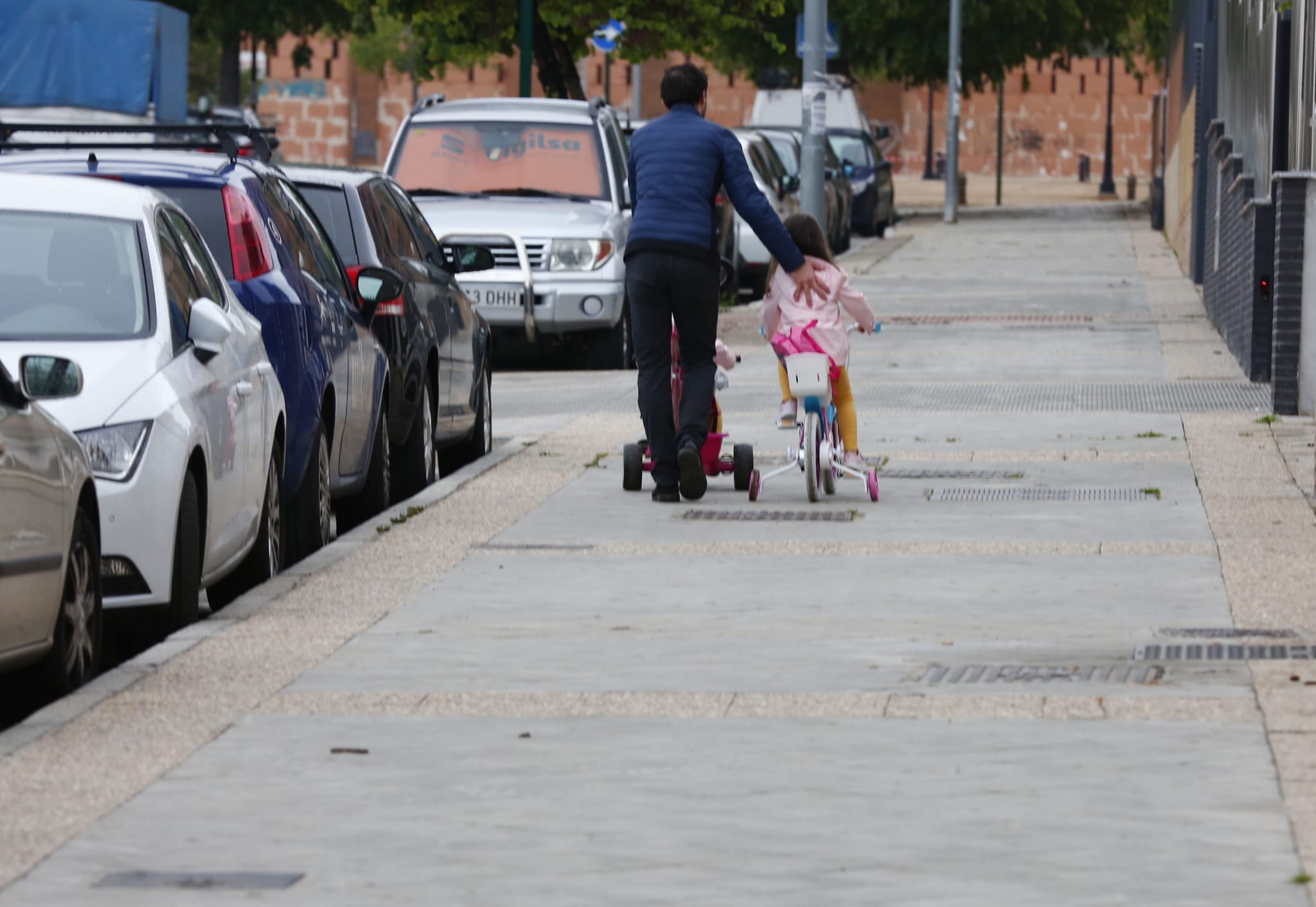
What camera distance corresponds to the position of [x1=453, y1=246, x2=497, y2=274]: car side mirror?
47.6 ft

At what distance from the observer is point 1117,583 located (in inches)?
366

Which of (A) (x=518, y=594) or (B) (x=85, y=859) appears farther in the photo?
(A) (x=518, y=594)

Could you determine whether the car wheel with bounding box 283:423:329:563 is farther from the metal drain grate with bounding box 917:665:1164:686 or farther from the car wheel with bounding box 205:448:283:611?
the metal drain grate with bounding box 917:665:1164:686

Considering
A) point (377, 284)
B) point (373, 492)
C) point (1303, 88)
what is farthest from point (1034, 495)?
point (1303, 88)

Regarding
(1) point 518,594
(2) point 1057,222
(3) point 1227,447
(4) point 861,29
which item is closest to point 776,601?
(1) point 518,594

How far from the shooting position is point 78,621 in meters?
7.61

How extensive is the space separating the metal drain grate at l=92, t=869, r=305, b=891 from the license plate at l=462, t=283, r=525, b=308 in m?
13.9

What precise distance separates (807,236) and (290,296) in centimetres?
245

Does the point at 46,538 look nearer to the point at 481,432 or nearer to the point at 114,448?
the point at 114,448

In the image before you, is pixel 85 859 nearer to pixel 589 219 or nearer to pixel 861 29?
pixel 589 219

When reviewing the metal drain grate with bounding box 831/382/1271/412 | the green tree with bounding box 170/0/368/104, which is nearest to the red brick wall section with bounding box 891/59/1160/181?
the green tree with bounding box 170/0/368/104

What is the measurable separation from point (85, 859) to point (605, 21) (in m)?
30.3

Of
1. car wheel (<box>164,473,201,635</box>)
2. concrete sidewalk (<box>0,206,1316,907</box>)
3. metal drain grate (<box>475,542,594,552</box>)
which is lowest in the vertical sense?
metal drain grate (<box>475,542,594,552</box>)

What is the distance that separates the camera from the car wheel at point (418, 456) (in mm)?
12906
